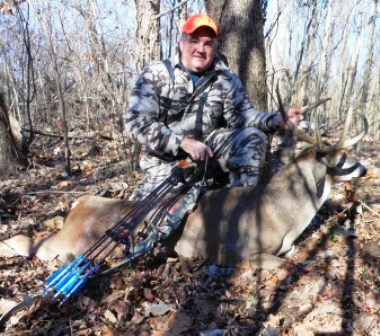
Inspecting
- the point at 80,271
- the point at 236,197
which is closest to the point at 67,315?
the point at 80,271

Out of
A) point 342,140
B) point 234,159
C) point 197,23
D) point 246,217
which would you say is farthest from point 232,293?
point 197,23

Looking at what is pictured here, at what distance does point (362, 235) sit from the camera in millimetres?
4195

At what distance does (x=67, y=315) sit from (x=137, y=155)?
4.13m

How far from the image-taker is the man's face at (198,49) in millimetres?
4340

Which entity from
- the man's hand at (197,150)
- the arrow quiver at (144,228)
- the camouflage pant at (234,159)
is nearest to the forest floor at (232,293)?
the arrow quiver at (144,228)

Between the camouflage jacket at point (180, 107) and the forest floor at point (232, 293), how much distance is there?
49.2 inches

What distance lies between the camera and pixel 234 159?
4.55 meters

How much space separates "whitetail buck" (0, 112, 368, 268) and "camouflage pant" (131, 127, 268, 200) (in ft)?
0.84

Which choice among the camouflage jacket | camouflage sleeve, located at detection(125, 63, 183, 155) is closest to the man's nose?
the camouflage jacket

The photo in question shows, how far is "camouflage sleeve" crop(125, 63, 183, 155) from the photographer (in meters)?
4.19

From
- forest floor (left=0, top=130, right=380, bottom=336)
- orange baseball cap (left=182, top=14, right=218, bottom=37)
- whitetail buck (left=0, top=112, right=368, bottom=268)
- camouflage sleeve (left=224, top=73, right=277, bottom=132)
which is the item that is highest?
orange baseball cap (left=182, top=14, right=218, bottom=37)

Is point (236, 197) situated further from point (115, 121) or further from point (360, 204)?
point (115, 121)

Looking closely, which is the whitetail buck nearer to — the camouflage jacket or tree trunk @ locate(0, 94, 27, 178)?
the camouflage jacket

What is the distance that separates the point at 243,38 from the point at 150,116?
1634mm
